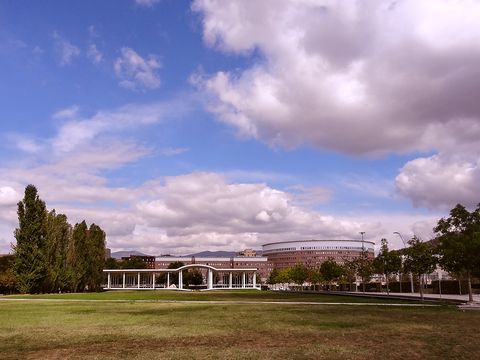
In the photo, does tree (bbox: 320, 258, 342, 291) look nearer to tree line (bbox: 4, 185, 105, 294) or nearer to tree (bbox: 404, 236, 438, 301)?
tree (bbox: 404, 236, 438, 301)

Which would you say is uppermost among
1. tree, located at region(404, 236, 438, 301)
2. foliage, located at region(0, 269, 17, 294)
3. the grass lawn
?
tree, located at region(404, 236, 438, 301)

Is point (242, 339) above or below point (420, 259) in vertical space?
below

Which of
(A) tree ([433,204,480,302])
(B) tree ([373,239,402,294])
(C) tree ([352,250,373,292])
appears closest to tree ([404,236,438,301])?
(A) tree ([433,204,480,302])

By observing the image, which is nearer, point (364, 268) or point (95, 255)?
point (364, 268)

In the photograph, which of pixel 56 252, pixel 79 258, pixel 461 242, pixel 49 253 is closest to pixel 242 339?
pixel 461 242

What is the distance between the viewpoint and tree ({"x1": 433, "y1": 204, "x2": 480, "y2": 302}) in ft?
106

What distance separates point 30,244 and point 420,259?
177 ft

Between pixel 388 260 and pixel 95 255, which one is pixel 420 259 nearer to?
pixel 388 260

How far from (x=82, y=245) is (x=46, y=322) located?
62.7 m

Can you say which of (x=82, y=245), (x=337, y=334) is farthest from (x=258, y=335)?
(x=82, y=245)

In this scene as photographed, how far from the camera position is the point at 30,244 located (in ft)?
198

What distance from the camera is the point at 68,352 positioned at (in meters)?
11.1

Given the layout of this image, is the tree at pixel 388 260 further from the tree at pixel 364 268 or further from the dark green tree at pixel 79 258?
the dark green tree at pixel 79 258

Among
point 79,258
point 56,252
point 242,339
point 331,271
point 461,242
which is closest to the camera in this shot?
point 242,339
